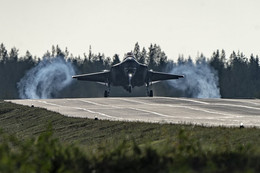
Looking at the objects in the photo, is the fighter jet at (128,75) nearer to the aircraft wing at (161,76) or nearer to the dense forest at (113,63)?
the aircraft wing at (161,76)

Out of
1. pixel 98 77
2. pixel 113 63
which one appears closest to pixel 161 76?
pixel 98 77

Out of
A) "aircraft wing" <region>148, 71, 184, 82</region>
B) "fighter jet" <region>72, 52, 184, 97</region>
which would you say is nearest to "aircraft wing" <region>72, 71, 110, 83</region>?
"fighter jet" <region>72, 52, 184, 97</region>

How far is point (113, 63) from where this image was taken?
139750 mm

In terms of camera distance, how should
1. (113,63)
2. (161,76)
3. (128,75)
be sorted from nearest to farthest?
(128,75)
(161,76)
(113,63)

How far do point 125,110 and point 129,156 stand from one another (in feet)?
72.9

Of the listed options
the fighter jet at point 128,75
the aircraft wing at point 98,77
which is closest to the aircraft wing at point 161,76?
the fighter jet at point 128,75

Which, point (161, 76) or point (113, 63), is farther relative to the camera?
point (113, 63)

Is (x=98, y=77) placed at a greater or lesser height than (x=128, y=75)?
greater

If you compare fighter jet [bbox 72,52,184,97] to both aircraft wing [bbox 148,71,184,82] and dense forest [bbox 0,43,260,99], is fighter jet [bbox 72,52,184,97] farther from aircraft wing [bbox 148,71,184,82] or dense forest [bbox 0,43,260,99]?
dense forest [bbox 0,43,260,99]

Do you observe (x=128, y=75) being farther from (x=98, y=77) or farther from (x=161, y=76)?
(x=161, y=76)

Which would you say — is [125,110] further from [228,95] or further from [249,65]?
[249,65]

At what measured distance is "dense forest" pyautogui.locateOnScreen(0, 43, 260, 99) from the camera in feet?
285

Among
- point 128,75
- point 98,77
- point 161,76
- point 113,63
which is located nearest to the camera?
point 128,75

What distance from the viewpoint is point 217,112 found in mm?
33406
